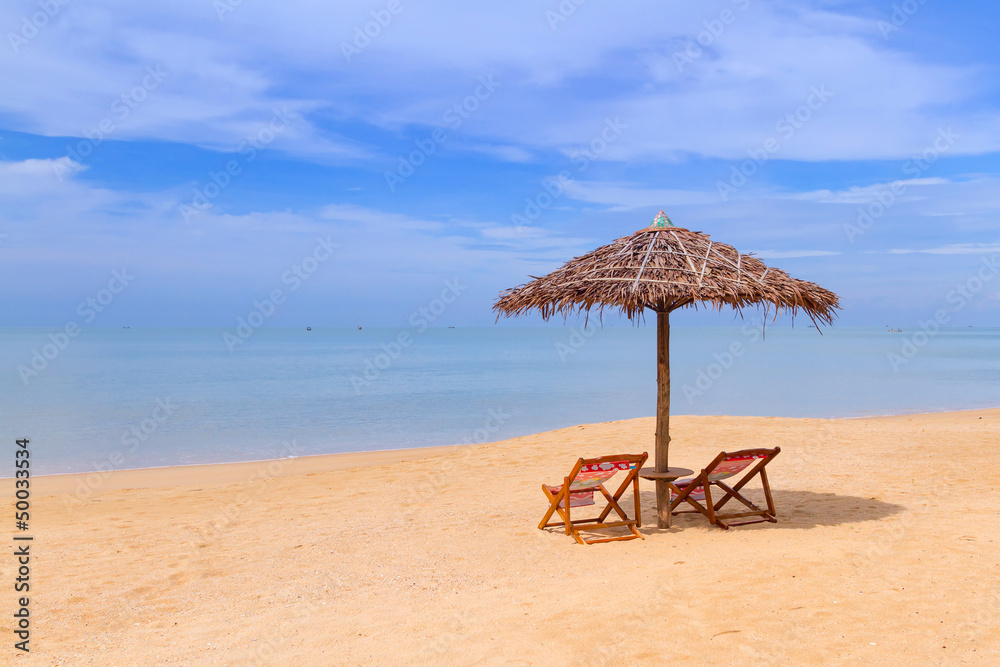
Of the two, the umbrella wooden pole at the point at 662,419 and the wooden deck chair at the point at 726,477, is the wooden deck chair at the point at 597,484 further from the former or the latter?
the wooden deck chair at the point at 726,477

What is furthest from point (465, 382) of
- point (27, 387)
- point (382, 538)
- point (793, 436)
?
point (382, 538)

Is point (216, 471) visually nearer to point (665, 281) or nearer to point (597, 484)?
point (597, 484)

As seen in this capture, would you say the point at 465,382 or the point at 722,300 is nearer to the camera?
the point at 722,300

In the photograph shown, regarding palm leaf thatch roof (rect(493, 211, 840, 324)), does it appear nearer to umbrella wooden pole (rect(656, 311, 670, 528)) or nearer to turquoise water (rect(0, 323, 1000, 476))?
umbrella wooden pole (rect(656, 311, 670, 528))

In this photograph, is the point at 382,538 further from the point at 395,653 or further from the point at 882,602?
the point at 882,602

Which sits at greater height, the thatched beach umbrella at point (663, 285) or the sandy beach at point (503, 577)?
the thatched beach umbrella at point (663, 285)

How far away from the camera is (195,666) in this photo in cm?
337

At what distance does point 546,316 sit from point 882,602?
3334mm

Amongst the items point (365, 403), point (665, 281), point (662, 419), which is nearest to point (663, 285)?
point (665, 281)

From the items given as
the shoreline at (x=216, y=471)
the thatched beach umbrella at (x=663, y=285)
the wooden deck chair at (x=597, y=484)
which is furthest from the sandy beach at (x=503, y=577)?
the thatched beach umbrella at (x=663, y=285)

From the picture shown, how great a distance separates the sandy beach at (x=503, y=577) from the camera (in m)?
3.43

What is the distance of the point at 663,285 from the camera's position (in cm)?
531


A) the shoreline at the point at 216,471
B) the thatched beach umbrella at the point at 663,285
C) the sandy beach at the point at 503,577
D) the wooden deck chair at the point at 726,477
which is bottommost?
the shoreline at the point at 216,471

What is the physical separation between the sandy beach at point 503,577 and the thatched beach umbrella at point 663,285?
1.52 meters
